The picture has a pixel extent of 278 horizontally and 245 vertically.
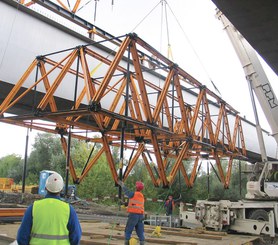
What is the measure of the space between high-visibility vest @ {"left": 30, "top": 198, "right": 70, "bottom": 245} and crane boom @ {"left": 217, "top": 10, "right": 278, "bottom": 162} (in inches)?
468

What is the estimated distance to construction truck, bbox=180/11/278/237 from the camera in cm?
1304

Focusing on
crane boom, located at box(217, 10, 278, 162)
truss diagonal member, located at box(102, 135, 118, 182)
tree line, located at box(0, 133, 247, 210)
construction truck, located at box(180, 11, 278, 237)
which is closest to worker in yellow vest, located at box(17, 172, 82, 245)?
truss diagonal member, located at box(102, 135, 118, 182)

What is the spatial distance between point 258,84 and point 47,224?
12.8 meters

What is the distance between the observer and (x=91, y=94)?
9992mm

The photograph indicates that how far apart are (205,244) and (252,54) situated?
349 inches

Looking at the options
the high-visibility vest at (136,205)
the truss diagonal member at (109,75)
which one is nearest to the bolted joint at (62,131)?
the truss diagonal member at (109,75)

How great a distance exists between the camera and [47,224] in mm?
3436

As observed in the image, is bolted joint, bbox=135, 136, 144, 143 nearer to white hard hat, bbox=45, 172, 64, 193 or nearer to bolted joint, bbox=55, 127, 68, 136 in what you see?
bolted joint, bbox=55, 127, 68, 136

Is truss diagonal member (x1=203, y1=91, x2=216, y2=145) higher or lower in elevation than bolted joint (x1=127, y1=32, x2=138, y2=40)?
lower

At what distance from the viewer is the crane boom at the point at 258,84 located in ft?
45.2

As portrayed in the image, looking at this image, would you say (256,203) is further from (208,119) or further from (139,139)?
(139,139)

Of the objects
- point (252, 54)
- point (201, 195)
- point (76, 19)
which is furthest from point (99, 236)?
point (201, 195)

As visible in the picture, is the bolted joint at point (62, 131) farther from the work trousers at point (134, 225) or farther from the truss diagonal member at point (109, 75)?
the work trousers at point (134, 225)

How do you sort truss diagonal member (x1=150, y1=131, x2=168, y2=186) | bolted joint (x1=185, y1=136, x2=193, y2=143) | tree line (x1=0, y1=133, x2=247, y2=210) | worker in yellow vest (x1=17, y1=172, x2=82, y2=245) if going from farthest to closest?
tree line (x1=0, y1=133, x2=247, y2=210) → bolted joint (x1=185, y1=136, x2=193, y2=143) → truss diagonal member (x1=150, y1=131, x2=168, y2=186) → worker in yellow vest (x1=17, y1=172, x2=82, y2=245)
